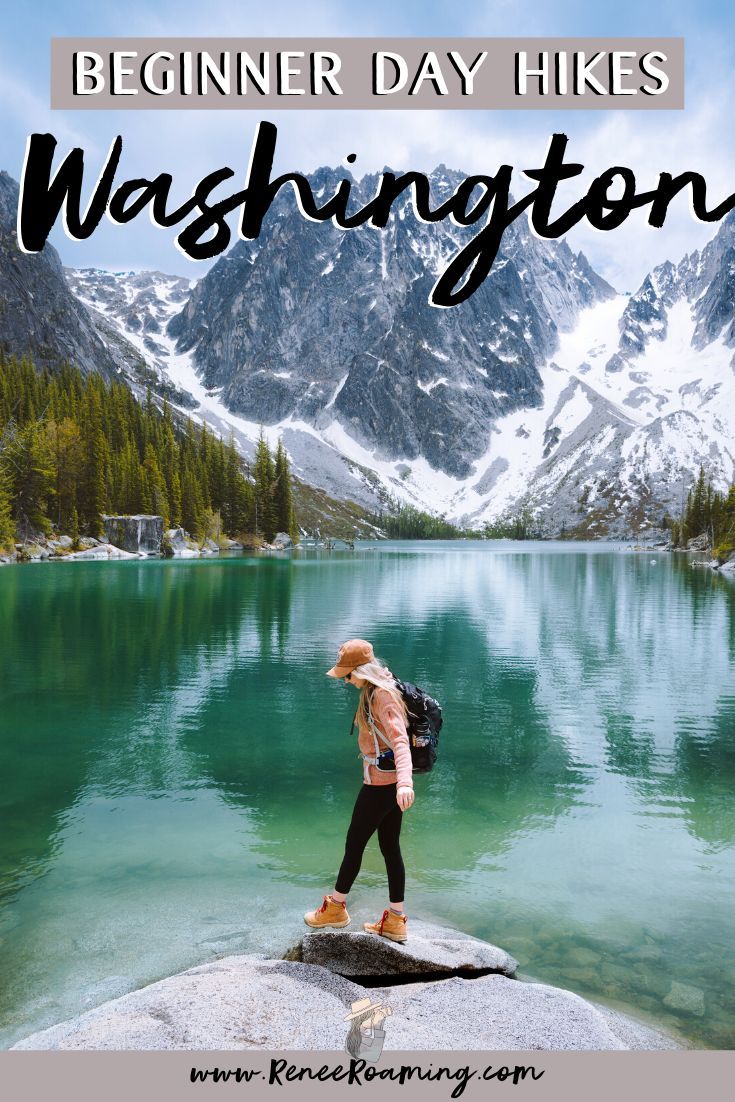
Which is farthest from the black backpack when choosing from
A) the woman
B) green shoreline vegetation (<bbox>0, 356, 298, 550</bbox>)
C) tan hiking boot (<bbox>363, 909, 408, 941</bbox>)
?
green shoreline vegetation (<bbox>0, 356, 298, 550</bbox>)

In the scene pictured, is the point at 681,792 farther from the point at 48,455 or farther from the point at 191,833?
the point at 48,455

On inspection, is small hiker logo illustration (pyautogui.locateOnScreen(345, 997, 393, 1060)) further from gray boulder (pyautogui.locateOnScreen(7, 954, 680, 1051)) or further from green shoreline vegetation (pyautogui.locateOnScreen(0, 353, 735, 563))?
green shoreline vegetation (pyautogui.locateOnScreen(0, 353, 735, 563))

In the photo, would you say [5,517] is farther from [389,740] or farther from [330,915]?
[389,740]

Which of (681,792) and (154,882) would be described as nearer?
(154,882)

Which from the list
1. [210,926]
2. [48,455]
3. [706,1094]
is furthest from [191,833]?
[48,455]

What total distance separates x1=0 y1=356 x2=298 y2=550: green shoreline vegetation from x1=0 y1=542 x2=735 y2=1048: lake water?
2870 inches

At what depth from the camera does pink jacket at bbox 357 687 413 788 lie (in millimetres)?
7258

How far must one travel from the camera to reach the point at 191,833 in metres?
12.9

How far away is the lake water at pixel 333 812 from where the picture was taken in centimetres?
884

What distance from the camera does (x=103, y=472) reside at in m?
116

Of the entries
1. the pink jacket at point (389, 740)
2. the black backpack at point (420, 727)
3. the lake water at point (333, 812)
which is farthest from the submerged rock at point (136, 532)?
the black backpack at point (420, 727)

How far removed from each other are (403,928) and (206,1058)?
268cm

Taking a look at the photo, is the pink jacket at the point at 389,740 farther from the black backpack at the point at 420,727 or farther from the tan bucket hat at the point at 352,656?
the tan bucket hat at the point at 352,656

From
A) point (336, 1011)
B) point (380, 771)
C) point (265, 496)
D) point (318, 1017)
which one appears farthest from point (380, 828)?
point (265, 496)
